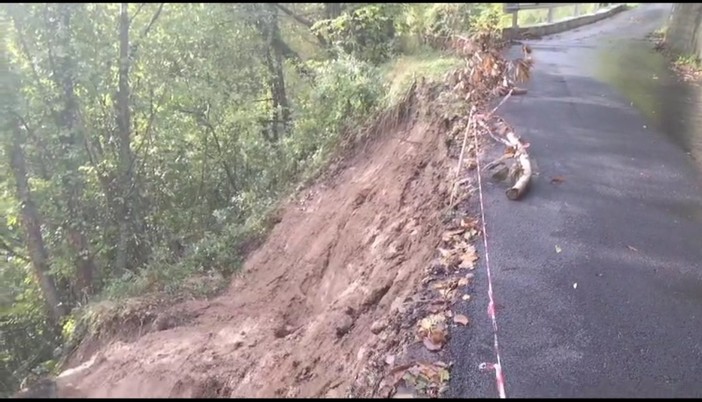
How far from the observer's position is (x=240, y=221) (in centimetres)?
1293

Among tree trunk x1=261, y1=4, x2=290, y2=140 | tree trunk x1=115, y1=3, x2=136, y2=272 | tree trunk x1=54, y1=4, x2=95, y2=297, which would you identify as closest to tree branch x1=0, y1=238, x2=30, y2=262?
tree trunk x1=54, y1=4, x2=95, y2=297

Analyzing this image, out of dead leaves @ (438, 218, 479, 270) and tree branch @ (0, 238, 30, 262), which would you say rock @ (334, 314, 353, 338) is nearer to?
dead leaves @ (438, 218, 479, 270)

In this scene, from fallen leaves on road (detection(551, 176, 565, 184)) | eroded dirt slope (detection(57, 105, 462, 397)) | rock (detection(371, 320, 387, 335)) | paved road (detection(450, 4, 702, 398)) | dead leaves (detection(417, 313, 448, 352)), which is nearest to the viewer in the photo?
eroded dirt slope (detection(57, 105, 462, 397))

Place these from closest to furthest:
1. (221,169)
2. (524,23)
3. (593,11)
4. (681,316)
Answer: (681,316) < (221,169) < (524,23) < (593,11)

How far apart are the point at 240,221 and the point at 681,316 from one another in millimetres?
9332

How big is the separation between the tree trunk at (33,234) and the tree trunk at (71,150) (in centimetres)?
55

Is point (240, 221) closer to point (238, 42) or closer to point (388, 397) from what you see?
point (238, 42)

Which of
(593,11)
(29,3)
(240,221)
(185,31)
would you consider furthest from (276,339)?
(593,11)

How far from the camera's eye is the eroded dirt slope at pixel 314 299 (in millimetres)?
4023

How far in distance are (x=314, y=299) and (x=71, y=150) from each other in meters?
6.33

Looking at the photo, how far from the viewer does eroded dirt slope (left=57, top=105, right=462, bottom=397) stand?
158 inches

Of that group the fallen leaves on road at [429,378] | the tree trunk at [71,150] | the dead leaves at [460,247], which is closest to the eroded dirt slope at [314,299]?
the dead leaves at [460,247]

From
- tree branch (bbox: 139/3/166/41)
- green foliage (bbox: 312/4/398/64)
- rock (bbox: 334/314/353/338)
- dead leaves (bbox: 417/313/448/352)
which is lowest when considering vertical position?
rock (bbox: 334/314/353/338)

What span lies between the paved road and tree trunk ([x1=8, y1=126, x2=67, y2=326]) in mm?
9098
